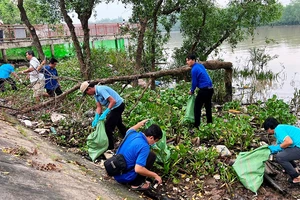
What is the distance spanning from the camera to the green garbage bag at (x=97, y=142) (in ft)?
15.5

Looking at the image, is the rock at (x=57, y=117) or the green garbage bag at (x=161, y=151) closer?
the green garbage bag at (x=161, y=151)

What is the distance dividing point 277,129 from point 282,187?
832 mm

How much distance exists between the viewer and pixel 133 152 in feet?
12.1

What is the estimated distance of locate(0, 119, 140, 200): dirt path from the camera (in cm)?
277

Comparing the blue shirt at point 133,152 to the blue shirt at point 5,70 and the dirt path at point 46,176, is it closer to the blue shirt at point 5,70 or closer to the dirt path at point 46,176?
the dirt path at point 46,176

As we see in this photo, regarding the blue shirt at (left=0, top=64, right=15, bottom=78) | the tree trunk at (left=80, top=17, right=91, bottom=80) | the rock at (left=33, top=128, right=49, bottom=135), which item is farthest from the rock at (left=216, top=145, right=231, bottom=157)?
the blue shirt at (left=0, top=64, right=15, bottom=78)

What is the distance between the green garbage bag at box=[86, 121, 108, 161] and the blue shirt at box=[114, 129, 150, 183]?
94 cm

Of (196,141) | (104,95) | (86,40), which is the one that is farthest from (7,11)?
(196,141)

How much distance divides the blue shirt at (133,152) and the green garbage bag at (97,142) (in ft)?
3.08

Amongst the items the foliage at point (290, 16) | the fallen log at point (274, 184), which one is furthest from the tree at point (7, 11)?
the foliage at point (290, 16)

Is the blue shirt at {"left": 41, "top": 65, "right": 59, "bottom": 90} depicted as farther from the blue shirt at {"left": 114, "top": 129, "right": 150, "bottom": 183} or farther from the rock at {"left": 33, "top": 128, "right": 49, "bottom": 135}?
the blue shirt at {"left": 114, "top": 129, "right": 150, "bottom": 183}

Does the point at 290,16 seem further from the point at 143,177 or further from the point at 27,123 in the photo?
the point at 143,177

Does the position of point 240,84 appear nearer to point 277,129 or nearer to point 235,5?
point 235,5

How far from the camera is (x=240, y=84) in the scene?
514 inches
